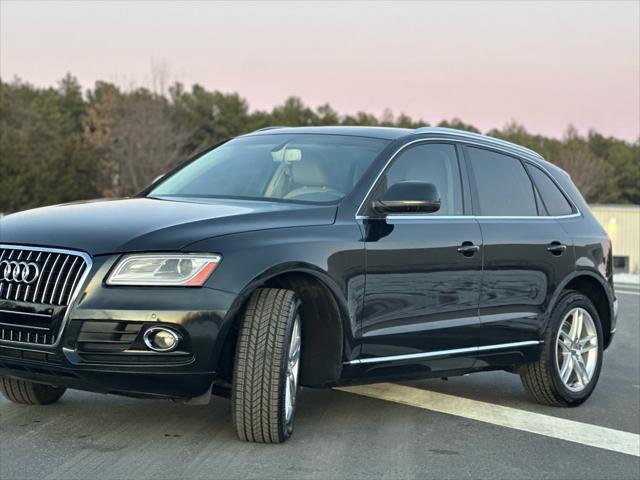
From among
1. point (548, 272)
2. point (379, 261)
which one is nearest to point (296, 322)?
point (379, 261)

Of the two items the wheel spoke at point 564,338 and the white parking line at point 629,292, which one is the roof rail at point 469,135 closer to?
the wheel spoke at point 564,338

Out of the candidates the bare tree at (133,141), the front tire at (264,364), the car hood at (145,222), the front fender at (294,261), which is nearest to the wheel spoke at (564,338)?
the front fender at (294,261)

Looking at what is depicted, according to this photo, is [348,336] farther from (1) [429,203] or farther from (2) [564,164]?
(2) [564,164]

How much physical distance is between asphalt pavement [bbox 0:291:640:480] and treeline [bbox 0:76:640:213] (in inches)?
2725

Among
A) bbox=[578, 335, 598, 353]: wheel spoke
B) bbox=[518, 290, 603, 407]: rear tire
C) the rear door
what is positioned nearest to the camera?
the rear door

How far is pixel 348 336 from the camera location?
19.0ft

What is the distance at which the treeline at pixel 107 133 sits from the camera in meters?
75.9

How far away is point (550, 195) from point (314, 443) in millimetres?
3015

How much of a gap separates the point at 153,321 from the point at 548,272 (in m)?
3.24

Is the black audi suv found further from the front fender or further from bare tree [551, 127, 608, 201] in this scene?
bare tree [551, 127, 608, 201]

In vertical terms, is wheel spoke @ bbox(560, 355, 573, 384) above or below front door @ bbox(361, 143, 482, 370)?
below

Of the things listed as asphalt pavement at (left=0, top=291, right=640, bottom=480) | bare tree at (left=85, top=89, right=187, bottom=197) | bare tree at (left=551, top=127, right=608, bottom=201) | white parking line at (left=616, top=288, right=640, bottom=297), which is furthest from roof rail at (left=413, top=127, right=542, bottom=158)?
bare tree at (left=551, top=127, right=608, bottom=201)

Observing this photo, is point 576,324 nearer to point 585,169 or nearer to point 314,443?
point 314,443

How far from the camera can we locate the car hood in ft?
Result: 16.9
